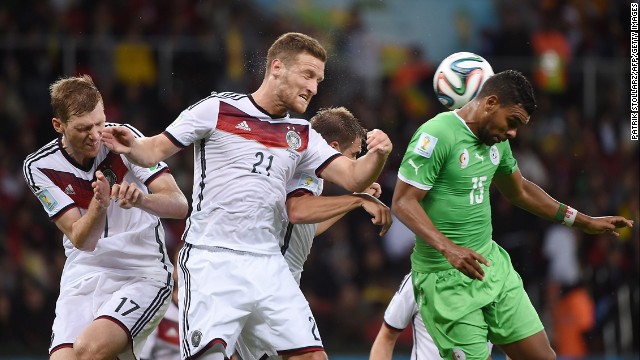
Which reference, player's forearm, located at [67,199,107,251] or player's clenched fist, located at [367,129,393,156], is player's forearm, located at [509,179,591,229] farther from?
player's forearm, located at [67,199,107,251]

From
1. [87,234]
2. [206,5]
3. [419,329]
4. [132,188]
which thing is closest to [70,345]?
[87,234]

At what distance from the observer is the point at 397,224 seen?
44.3 feet

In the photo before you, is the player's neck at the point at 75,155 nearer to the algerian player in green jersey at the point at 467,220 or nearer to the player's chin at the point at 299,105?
the player's chin at the point at 299,105

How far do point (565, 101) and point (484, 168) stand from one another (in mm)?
9229

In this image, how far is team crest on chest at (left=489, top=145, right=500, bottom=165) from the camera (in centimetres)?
654

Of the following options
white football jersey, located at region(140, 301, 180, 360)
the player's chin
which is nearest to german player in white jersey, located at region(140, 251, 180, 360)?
white football jersey, located at region(140, 301, 180, 360)

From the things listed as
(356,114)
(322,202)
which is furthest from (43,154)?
(356,114)

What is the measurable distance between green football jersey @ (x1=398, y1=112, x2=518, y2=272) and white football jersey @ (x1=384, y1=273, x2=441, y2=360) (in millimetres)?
684

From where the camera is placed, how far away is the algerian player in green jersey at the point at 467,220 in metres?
6.23

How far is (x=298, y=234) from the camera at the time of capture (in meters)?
6.81

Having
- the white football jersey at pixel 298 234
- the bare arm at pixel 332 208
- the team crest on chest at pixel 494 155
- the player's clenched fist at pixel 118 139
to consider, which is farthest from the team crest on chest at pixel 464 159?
the player's clenched fist at pixel 118 139

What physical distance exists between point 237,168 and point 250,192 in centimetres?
16

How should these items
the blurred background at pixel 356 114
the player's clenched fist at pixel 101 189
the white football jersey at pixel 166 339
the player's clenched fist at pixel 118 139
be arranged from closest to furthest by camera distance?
the player's clenched fist at pixel 118 139 < the player's clenched fist at pixel 101 189 < the white football jersey at pixel 166 339 < the blurred background at pixel 356 114

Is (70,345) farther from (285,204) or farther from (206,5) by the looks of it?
(206,5)
